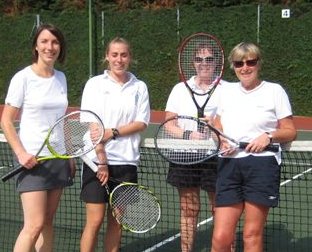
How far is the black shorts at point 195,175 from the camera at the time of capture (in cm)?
419

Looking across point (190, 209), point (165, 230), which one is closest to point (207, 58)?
point (190, 209)

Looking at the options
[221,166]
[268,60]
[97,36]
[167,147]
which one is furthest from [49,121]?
[97,36]

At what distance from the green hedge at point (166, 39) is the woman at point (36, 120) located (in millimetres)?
12975

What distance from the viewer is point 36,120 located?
3.71 meters

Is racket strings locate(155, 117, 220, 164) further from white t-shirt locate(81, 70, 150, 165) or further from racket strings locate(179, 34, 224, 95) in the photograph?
racket strings locate(179, 34, 224, 95)

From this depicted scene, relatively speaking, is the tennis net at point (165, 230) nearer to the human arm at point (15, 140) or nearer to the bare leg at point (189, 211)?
the bare leg at point (189, 211)

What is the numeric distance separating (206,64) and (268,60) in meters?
13.7

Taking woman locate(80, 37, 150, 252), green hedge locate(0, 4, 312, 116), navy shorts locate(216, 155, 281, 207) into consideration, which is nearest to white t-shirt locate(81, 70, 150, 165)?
woman locate(80, 37, 150, 252)

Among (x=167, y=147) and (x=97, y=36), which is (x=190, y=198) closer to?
(x=167, y=147)

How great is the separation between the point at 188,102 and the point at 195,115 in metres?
0.10

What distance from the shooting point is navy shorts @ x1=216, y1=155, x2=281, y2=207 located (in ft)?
11.6

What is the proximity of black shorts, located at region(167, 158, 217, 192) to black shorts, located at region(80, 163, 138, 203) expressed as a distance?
0.38m

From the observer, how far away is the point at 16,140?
3.65 metres

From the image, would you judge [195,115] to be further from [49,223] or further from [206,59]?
[49,223]
